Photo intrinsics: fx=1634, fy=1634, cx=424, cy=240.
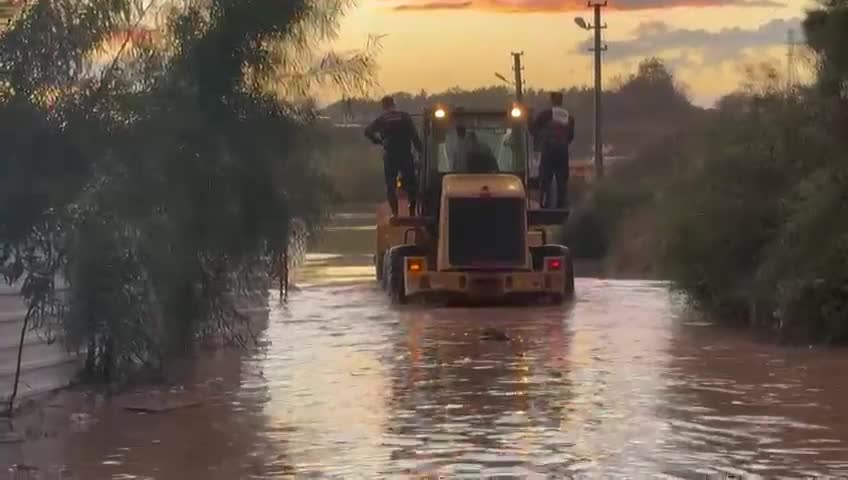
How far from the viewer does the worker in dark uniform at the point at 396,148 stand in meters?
28.5

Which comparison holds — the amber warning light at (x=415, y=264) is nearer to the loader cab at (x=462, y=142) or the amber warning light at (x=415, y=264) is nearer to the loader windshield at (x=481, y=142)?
the loader cab at (x=462, y=142)

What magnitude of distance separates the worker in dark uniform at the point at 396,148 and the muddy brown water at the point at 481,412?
16.1 ft

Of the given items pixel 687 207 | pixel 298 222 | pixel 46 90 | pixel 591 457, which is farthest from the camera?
pixel 687 207

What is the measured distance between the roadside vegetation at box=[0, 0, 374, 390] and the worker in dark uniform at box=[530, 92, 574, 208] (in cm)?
1196

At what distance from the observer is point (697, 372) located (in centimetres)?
1894

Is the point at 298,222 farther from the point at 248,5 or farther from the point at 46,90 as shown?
the point at 46,90

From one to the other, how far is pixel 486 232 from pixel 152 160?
1362 cm

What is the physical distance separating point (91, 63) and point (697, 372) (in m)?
8.06

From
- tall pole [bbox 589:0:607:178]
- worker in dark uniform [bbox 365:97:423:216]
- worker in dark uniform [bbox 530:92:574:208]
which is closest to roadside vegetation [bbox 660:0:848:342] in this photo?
worker in dark uniform [bbox 530:92:574:208]

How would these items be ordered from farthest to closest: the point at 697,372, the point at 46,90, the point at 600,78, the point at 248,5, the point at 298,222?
the point at 600,78
the point at 697,372
the point at 298,222
the point at 248,5
the point at 46,90

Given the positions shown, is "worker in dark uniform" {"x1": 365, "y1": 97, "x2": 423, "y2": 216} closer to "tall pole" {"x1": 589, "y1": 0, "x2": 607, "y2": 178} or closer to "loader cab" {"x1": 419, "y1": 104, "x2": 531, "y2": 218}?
"loader cab" {"x1": 419, "y1": 104, "x2": 531, "y2": 218}

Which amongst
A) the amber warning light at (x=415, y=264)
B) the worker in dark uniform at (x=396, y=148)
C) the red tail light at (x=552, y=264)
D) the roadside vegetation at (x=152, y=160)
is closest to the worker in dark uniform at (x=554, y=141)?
the red tail light at (x=552, y=264)

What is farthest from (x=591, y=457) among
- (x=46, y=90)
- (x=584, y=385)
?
(x=46, y=90)

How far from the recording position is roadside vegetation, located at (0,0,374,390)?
14195 mm
